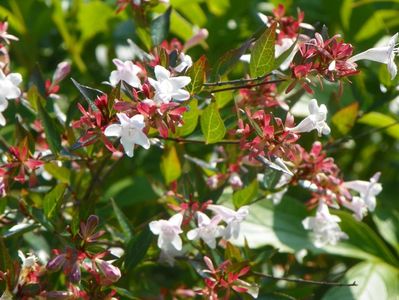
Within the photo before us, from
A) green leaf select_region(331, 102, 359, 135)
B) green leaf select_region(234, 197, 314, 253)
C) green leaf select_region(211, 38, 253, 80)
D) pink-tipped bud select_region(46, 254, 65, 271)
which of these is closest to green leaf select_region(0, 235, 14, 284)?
pink-tipped bud select_region(46, 254, 65, 271)

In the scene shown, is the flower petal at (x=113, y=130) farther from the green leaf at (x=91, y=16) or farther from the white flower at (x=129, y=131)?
the green leaf at (x=91, y=16)

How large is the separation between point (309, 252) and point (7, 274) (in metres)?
0.71

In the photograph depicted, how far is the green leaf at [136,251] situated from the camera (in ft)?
3.60

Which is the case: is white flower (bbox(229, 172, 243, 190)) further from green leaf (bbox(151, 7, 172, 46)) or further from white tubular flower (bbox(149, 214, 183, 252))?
green leaf (bbox(151, 7, 172, 46))

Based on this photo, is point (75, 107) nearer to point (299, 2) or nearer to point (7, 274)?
point (7, 274)

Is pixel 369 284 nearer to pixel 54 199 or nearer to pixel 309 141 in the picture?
pixel 309 141

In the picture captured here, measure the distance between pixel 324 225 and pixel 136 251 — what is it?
13.3 inches

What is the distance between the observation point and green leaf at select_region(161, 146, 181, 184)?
127cm

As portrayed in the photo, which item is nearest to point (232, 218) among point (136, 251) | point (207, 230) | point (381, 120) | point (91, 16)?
point (207, 230)

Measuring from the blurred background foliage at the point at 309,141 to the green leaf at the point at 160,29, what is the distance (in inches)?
1.6

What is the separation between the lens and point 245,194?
3.85 feet

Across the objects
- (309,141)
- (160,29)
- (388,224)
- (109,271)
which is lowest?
(388,224)

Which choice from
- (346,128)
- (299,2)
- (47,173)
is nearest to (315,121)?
(346,128)

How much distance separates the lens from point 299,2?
71.8 inches
